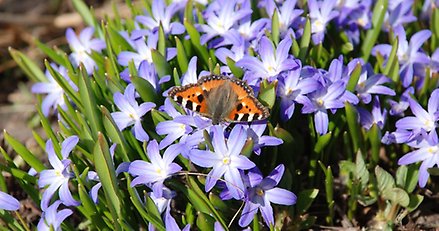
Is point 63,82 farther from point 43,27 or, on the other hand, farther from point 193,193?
point 43,27

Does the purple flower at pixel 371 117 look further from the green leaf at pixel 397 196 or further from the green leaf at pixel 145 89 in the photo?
the green leaf at pixel 145 89

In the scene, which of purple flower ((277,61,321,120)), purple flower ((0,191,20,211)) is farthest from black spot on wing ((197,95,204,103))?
purple flower ((0,191,20,211))

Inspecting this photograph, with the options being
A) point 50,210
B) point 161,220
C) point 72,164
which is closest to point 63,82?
point 72,164

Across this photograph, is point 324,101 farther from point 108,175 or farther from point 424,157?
point 108,175

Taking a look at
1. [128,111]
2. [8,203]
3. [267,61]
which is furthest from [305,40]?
[8,203]

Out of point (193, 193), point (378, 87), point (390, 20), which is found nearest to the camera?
point (193, 193)
